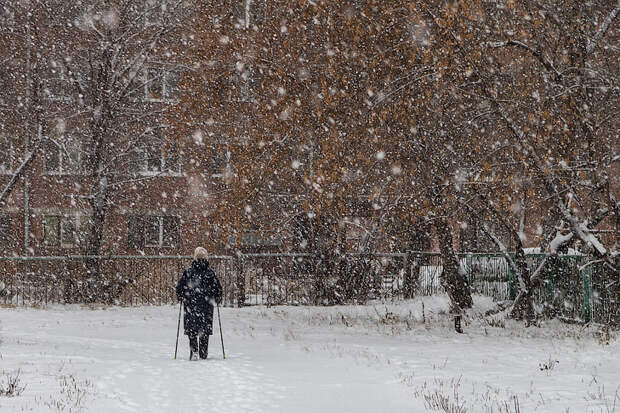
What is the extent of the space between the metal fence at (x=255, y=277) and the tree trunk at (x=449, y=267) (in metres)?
2.19

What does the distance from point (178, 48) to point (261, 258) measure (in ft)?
21.5

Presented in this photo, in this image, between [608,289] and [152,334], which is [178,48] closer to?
[152,334]

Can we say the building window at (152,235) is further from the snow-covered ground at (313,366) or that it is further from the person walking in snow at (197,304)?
the person walking in snow at (197,304)

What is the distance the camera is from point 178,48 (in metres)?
21.7

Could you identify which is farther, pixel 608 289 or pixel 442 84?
pixel 608 289

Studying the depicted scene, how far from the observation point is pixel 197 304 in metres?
12.0

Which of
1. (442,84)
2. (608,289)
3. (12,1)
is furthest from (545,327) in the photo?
(12,1)

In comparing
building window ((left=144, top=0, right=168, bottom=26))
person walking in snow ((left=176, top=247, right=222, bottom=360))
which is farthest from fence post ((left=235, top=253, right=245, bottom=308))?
person walking in snow ((left=176, top=247, right=222, bottom=360))

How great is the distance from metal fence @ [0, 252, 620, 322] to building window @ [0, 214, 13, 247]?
12.8 m

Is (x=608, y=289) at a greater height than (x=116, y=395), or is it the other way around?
(x=608, y=289)

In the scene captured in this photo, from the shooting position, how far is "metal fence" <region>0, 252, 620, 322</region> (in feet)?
68.5

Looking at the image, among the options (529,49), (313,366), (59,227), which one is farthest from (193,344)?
(59,227)

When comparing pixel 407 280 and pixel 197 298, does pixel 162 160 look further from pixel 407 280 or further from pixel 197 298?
pixel 197 298

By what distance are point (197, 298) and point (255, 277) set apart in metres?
9.18
